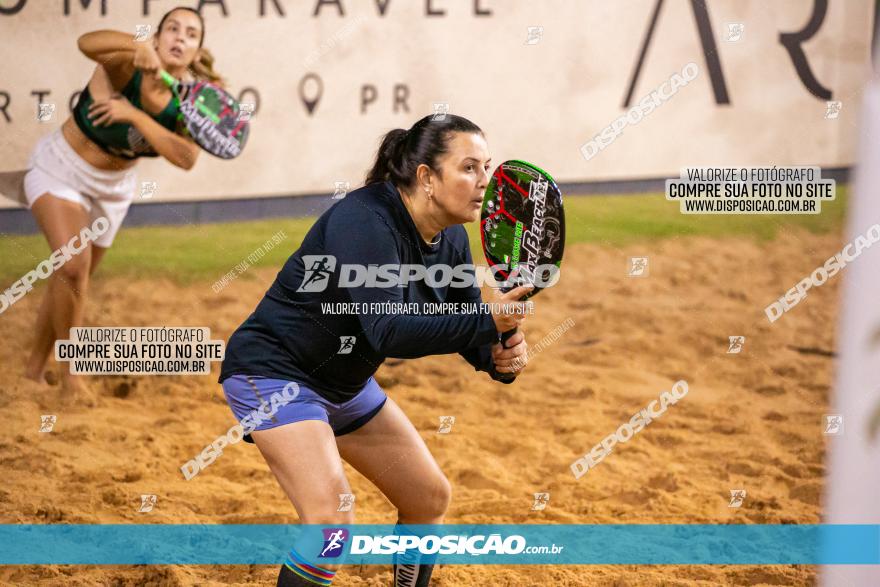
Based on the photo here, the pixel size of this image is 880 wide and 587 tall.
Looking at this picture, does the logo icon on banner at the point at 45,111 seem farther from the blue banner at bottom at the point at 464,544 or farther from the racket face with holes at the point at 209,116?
the blue banner at bottom at the point at 464,544

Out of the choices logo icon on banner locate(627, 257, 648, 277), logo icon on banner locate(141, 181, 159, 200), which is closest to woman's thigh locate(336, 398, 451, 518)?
logo icon on banner locate(141, 181, 159, 200)

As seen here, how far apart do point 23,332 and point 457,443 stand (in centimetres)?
265

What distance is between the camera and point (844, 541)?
183cm

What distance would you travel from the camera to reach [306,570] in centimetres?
305

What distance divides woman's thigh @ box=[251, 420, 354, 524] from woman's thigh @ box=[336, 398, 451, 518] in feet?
1.01

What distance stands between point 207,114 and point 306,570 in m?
2.89

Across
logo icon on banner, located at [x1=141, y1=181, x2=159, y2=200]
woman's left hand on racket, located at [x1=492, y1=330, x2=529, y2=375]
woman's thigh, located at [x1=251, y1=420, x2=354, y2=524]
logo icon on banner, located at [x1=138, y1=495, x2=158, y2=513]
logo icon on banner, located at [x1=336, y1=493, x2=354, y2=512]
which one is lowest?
logo icon on banner, located at [x1=138, y1=495, x2=158, y2=513]

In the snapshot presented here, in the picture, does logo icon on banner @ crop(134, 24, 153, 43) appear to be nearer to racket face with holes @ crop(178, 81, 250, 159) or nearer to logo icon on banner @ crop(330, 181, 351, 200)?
racket face with holes @ crop(178, 81, 250, 159)

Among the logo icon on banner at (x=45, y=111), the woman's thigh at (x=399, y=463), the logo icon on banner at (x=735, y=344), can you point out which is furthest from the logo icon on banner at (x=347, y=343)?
the logo icon on banner at (x=735, y=344)

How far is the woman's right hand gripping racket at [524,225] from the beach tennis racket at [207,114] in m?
2.30

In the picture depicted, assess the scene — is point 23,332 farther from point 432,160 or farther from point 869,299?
point 869,299

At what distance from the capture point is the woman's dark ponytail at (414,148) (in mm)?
3244

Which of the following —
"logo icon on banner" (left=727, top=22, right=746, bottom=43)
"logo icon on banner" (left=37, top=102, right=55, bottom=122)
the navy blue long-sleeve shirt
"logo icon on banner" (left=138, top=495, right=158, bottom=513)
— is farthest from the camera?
"logo icon on banner" (left=727, top=22, right=746, bottom=43)

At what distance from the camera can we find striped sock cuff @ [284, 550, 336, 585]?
3.05m
